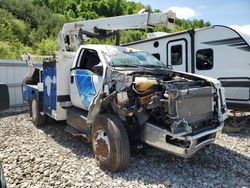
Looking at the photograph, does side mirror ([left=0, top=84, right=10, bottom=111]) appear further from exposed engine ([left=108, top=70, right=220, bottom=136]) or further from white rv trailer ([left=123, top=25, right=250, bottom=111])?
white rv trailer ([left=123, top=25, right=250, bottom=111])

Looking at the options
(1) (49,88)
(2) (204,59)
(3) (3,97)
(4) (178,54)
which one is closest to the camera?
(3) (3,97)

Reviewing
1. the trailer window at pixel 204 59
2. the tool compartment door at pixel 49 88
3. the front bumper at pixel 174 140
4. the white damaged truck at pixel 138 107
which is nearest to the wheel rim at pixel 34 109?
the tool compartment door at pixel 49 88

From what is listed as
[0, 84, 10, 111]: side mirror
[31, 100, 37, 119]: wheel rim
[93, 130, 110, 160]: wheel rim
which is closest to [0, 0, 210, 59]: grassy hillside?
[31, 100, 37, 119]: wheel rim

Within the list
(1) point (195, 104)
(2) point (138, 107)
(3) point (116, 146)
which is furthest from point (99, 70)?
(1) point (195, 104)

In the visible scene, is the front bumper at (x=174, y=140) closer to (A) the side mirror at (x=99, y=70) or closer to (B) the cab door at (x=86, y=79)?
(B) the cab door at (x=86, y=79)

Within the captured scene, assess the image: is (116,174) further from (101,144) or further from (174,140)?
(174,140)

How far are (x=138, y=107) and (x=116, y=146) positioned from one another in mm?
738

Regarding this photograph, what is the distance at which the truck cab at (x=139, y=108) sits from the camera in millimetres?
5184

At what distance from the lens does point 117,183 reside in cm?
504

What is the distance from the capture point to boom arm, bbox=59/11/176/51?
8.09 metres

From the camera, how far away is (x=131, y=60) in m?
6.86

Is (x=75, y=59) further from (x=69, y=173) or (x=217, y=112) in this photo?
(x=217, y=112)

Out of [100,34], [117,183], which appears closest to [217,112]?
[117,183]

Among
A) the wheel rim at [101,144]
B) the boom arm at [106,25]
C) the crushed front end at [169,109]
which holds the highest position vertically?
the boom arm at [106,25]
